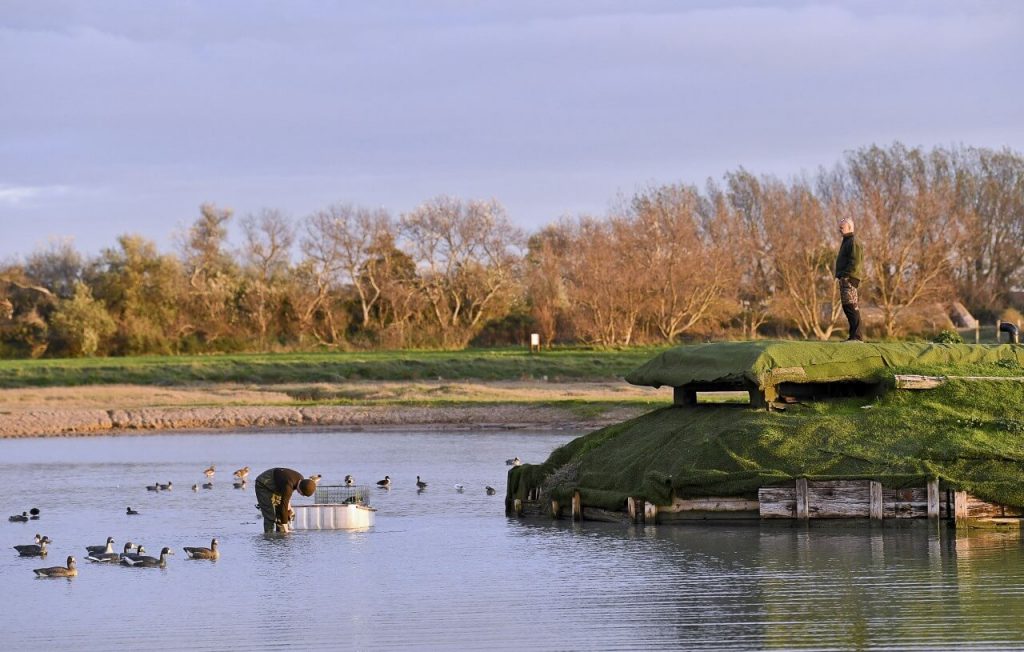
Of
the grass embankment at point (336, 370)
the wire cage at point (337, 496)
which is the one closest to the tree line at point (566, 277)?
the grass embankment at point (336, 370)

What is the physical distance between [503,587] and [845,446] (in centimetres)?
658

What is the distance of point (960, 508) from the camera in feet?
74.6

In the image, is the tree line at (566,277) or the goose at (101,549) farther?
the tree line at (566,277)

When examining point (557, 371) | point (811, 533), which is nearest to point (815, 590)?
point (811, 533)

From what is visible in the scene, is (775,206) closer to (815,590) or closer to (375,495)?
(375,495)

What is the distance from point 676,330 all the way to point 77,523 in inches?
2060

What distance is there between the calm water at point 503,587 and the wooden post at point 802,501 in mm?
235

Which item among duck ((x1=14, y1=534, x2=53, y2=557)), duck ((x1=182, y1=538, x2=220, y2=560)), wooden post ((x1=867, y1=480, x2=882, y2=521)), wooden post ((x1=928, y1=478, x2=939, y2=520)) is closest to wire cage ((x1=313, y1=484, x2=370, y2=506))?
duck ((x1=182, y1=538, x2=220, y2=560))

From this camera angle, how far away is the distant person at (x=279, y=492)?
2588cm

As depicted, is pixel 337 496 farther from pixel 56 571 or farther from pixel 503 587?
pixel 503 587

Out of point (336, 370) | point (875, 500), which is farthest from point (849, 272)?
point (336, 370)

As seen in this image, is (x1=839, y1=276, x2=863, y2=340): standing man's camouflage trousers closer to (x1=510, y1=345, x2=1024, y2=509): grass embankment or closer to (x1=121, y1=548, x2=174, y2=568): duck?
(x1=510, y1=345, x2=1024, y2=509): grass embankment

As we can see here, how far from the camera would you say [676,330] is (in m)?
78.6

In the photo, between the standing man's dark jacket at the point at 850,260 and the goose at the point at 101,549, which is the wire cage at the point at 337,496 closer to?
the goose at the point at 101,549
